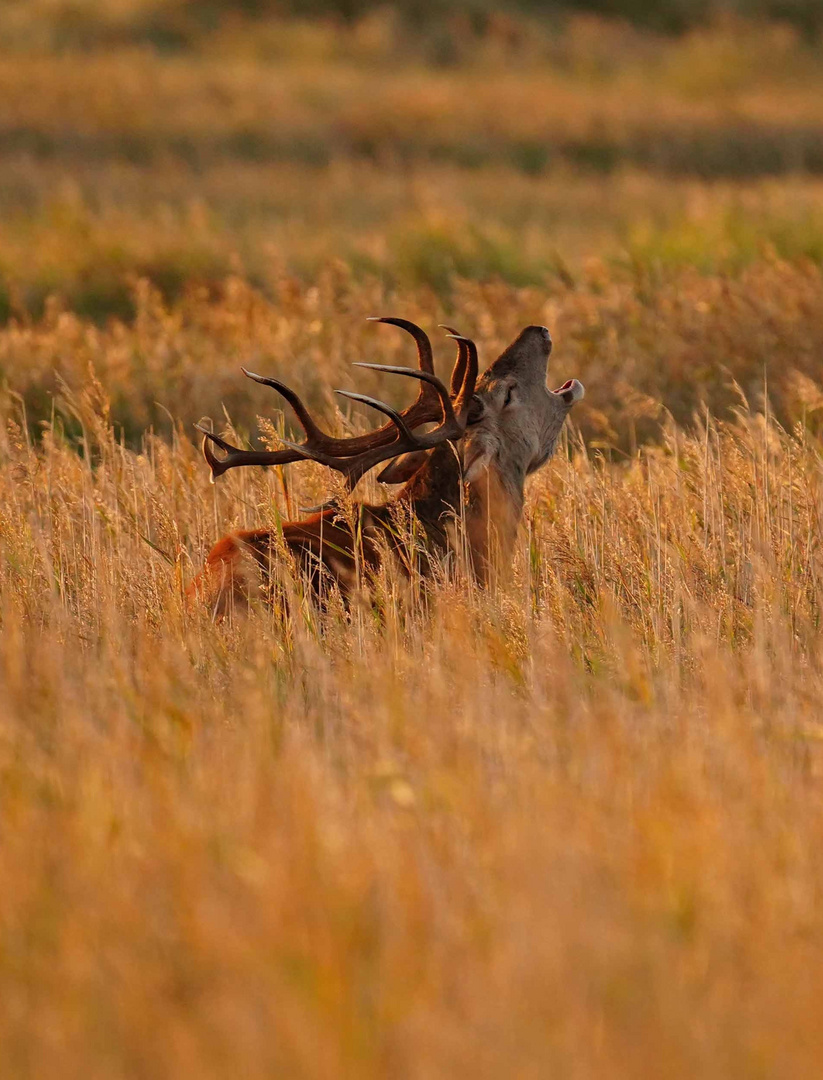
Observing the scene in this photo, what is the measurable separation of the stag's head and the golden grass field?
0.31m

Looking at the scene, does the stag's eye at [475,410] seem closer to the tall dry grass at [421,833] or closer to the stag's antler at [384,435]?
the stag's antler at [384,435]

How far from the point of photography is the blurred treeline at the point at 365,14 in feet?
128

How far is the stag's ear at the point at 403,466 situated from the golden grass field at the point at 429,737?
43 cm

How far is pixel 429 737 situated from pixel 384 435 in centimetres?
250

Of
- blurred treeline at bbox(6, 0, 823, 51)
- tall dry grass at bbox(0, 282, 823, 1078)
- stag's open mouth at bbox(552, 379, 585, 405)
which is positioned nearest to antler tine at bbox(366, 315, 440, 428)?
stag's open mouth at bbox(552, 379, 585, 405)

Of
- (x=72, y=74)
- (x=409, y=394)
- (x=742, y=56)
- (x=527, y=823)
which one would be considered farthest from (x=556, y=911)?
(x=742, y=56)

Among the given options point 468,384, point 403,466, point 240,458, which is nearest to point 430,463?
point 403,466

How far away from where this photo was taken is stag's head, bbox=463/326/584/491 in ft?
20.9

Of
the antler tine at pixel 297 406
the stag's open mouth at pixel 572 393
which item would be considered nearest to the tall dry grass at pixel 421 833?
the antler tine at pixel 297 406

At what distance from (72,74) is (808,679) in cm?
3071

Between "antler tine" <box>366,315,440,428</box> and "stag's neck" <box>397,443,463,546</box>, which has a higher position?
"antler tine" <box>366,315,440,428</box>

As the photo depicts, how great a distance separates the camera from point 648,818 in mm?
3229

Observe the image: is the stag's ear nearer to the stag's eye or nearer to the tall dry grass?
the stag's eye

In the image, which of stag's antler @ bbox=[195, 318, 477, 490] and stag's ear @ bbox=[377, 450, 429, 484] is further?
stag's ear @ bbox=[377, 450, 429, 484]
